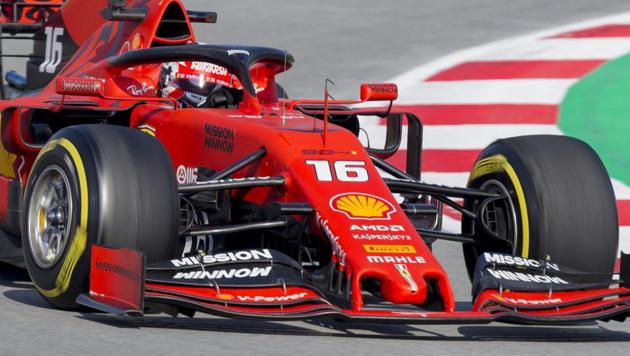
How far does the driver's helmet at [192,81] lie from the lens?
26.7ft

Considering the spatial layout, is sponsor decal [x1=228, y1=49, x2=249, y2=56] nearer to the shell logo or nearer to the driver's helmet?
the driver's helmet

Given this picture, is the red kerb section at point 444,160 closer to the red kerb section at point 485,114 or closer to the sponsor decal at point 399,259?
the red kerb section at point 485,114

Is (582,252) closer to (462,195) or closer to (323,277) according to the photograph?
(462,195)

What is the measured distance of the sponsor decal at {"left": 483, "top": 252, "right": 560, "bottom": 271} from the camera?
653cm

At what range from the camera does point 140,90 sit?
824 centimetres

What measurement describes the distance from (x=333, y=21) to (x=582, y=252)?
950 centimetres

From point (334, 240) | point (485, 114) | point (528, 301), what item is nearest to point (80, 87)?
point (334, 240)

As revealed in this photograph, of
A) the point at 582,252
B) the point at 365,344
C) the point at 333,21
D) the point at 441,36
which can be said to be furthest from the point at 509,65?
the point at 365,344

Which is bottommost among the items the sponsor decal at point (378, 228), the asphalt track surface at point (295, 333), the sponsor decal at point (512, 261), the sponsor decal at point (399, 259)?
the asphalt track surface at point (295, 333)

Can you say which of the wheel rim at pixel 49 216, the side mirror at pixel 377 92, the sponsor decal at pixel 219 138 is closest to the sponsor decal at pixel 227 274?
the wheel rim at pixel 49 216

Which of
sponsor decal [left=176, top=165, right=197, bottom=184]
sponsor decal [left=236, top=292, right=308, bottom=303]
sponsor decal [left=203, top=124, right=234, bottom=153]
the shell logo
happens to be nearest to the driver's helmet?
sponsor decal [left=176, top=165, right=197, bottom=184]

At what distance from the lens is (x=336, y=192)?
6547 millimetres

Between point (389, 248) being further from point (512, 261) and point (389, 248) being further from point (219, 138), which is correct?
point (219, 138)

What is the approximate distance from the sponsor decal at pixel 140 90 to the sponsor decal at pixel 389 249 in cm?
248
